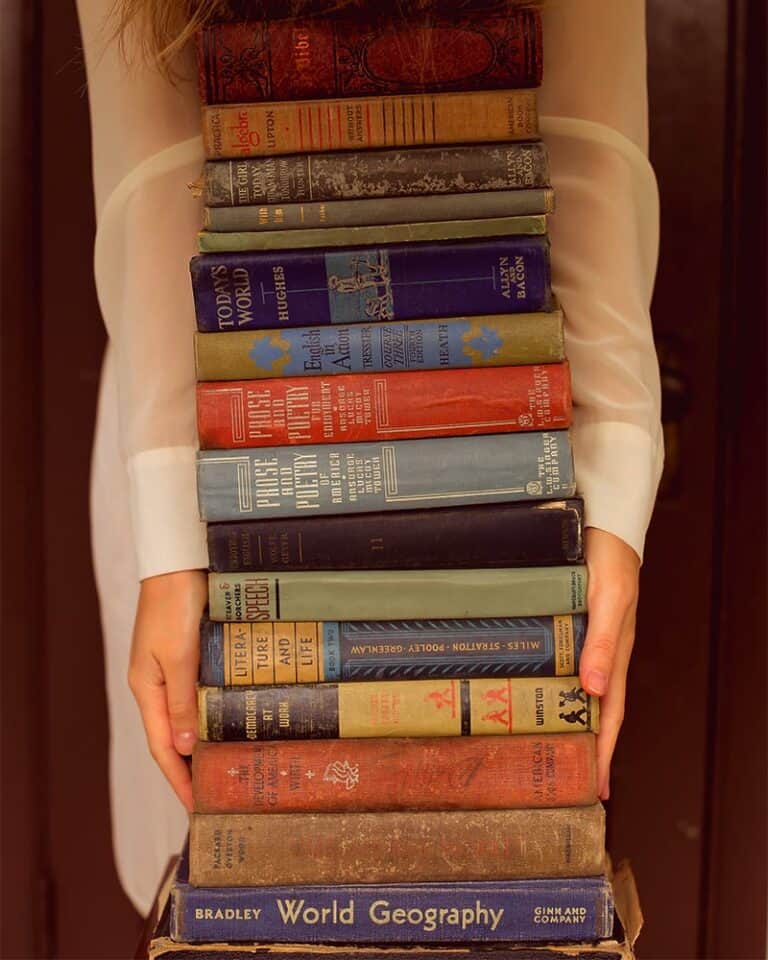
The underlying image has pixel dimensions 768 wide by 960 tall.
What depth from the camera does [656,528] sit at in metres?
1.28

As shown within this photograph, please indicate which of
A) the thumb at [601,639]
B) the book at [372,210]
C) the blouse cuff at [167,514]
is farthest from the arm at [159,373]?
the thumb at [601,639]

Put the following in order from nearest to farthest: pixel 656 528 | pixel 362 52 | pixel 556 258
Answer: pixel 362 52 → pixel 556 258 → pixel 656 528

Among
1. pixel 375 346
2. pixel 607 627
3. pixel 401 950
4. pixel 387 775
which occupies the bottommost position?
pixel 401 950

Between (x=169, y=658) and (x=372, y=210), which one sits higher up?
(x=372, y=210)

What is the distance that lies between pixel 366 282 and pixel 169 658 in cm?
34

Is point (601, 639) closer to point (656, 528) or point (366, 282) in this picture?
point (366, 282)

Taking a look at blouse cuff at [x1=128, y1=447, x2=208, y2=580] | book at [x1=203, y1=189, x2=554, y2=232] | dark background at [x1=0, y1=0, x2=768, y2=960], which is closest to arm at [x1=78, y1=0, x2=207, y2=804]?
blouse cuff at [x1=128, y1=447, x2=208, y2=580]

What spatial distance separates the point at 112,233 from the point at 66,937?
1.08 m

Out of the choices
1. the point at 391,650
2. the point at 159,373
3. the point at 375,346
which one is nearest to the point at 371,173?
the point at 375,346

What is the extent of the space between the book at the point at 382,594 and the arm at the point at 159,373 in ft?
0.23

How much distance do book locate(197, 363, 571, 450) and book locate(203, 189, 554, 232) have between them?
0.11 meters

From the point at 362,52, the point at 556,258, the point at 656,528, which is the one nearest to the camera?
the point at 362,52

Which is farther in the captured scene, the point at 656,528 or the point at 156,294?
the point at 656,528

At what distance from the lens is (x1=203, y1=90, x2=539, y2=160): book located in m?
0.70
